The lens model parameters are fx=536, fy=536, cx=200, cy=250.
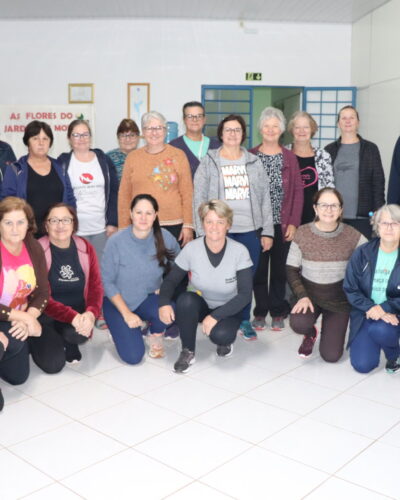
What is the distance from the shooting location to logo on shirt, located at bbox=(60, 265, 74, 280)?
3150 mm

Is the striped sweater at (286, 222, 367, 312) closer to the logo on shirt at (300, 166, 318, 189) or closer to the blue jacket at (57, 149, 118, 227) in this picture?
the logo on shirt at (300, 166, 318, 189)

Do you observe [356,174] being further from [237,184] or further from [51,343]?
[51,343]

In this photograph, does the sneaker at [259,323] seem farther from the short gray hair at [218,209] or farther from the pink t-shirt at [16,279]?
the pink t-shirt at [16,279]

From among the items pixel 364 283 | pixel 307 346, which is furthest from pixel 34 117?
pixel 364 283

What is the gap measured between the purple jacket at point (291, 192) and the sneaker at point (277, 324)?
2.07 feet

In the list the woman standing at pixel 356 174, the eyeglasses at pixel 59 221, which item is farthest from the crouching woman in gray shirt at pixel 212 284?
the woman standing at pixel 356 174

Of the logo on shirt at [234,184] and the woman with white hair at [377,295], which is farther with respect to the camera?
the logo on shirt at [234,184]

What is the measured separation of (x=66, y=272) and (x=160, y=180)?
0.84m

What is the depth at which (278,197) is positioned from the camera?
3.62 metres

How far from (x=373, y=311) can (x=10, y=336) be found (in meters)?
1.94

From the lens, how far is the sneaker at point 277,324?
378cm

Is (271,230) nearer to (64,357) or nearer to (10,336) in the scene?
(64,357)

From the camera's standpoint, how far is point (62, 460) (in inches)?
82.5

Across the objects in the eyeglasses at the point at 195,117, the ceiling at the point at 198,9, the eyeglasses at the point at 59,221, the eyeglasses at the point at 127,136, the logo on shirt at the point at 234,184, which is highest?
the ceiling at the point at 198,9
